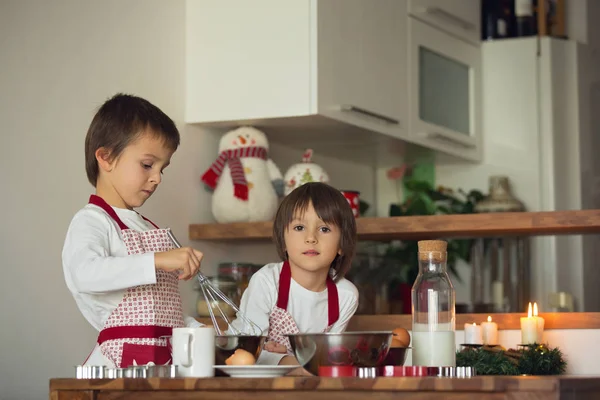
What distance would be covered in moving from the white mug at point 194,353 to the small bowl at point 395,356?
24cm

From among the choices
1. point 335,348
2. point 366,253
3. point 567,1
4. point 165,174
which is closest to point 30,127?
point 165,174

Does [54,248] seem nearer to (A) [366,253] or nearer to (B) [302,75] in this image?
(B) [302,75]

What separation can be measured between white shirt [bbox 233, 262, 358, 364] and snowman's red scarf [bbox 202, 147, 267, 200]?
66cm

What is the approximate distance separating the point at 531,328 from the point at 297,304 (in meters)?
0.58

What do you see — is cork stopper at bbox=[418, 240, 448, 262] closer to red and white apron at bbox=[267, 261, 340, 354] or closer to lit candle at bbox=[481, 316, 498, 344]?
red and white apron at bbox=[267, 261, 340, 354]

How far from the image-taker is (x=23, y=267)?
2.10m

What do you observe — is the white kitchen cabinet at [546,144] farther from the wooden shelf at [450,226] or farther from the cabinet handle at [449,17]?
the wooden shelf at [450,226]

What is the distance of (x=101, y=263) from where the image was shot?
5.10 ft

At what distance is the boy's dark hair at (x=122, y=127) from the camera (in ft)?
5.75

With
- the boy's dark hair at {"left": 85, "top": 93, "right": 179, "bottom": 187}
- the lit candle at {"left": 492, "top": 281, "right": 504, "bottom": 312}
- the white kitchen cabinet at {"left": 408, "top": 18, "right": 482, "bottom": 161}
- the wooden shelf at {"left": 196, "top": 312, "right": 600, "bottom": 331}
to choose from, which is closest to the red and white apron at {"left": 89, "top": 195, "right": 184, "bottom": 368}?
the boy's dark hair at {"left": 85, "top": 93, "right": 179, "bottom": 187}

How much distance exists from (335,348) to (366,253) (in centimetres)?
201

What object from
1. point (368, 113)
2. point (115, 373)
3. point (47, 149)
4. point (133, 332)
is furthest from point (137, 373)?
point (368, 113)

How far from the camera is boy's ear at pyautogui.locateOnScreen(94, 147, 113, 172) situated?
1.76m

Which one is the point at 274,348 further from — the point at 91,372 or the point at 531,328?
the point at 531,328
